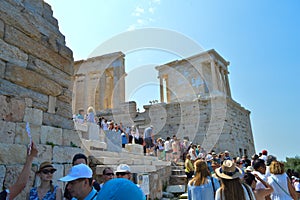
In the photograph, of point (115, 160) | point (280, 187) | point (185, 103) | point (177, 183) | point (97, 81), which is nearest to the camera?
point (280, 187)

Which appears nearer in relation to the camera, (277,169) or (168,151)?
(277,169)

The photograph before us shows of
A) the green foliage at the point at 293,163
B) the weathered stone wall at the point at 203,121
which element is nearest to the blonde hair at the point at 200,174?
the weathered stone wall at the point at 203,121

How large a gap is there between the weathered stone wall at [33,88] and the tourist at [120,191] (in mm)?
2371

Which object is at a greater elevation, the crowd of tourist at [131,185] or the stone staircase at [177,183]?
the crowd of tourist at [131,185]

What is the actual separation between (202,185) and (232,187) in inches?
30.3

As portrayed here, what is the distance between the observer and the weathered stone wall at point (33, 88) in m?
3.19

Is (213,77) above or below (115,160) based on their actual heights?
above

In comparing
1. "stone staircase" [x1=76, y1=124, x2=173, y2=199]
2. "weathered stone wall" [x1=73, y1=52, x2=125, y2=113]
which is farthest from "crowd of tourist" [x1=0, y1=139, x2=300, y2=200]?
"weathered stone wall" [x1=73, y1=52, x2=125, y2=113]

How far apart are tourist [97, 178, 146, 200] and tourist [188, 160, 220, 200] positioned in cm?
197

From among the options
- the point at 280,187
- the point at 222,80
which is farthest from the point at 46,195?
the point at 222,80

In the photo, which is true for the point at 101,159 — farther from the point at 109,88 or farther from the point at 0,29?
the point at 109,88

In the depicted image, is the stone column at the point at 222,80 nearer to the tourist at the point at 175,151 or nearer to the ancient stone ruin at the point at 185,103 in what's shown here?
the ancient stone ruin at the point at 185,103

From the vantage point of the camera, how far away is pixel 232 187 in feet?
7.45

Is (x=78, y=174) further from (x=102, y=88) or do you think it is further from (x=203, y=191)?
(x=102, y=88)
